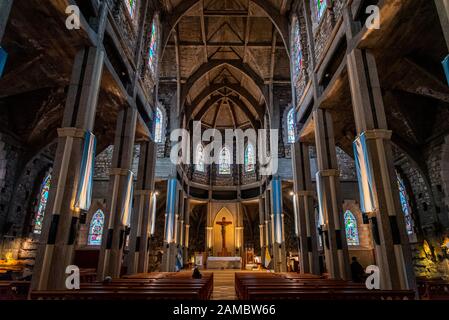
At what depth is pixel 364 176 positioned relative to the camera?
7898 mm

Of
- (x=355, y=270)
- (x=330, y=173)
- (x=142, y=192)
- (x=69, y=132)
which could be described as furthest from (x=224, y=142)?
(x=69, y=132)

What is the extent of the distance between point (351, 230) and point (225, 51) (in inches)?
687

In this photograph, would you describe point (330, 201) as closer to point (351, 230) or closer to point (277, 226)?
point (277, 226)

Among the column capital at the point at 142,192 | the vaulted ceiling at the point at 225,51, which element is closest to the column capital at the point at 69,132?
the column capital at the point at 142,192

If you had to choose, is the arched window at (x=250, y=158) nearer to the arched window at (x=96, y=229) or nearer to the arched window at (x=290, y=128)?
the arched window at (x=290, y=128)

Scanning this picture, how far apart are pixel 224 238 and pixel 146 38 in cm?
1819

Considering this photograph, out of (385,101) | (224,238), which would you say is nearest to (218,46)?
(385,101)

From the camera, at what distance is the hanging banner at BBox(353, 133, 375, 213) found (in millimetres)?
7465

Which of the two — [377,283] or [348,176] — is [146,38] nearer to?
[377,283]

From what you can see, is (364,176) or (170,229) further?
(170,229)

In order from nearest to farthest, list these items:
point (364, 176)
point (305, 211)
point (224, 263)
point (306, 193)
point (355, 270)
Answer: point (364, 176) → point (355, 270) → point (305, 211) → point (306, 193) → point (224, 263)

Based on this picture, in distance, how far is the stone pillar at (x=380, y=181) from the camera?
6.70 metres

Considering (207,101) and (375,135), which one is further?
(207,101)

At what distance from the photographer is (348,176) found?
2178cm
